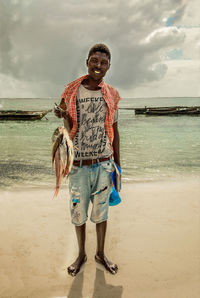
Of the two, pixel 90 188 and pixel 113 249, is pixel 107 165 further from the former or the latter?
pixel 113 249

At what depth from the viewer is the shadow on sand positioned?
2.30 meters

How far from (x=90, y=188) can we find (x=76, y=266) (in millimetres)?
906

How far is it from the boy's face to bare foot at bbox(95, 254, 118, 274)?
1912mm

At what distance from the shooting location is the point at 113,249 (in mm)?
3055

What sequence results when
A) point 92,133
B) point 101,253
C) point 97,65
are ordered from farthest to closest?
point 101,253, point 92,133, point 97,65

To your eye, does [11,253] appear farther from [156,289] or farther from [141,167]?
[141,167]

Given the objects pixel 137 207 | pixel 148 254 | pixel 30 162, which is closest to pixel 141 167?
pixel 30 162

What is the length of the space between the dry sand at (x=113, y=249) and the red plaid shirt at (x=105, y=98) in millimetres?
1439

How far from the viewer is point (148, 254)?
2934mm

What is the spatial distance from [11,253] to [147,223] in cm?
191

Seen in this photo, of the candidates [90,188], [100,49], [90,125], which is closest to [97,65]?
[100,49]

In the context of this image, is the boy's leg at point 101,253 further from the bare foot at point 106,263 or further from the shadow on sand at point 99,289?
the shadow on sand at point 99,289

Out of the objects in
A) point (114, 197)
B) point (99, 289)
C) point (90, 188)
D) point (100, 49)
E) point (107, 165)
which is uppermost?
point (100, 49)

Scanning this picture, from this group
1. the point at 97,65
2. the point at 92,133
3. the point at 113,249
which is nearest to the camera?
the point at 97,65
